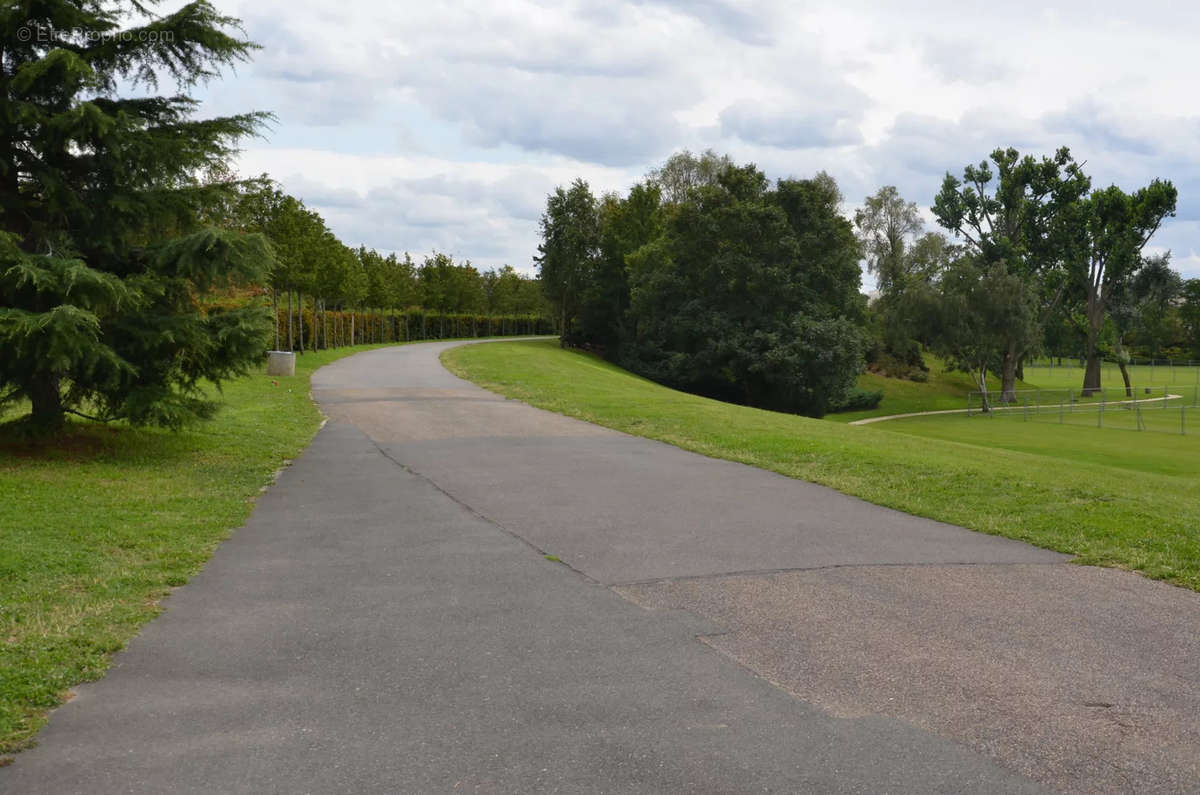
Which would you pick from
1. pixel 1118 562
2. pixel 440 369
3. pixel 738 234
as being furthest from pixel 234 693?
pixel 738 234

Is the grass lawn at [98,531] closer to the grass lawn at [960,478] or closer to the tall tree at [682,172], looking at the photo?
the grass lawn at [960,478]

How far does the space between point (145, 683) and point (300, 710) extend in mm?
964

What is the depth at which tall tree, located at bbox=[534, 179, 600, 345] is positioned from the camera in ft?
182

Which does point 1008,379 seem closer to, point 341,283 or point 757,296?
point 757,296

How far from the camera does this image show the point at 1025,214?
64.6 m

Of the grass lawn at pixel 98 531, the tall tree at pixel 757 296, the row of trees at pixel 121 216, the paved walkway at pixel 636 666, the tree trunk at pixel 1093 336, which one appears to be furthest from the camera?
the tree trunk at pixel 1093 336

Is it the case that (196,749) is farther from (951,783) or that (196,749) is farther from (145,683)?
(951,783)

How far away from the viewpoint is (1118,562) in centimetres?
744

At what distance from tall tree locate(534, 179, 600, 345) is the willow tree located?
142ft

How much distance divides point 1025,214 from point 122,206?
6484 centimetres

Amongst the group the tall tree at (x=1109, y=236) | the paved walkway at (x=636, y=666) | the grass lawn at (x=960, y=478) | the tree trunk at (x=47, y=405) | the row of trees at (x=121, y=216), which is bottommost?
the paved walkway at (x=636, y=666)

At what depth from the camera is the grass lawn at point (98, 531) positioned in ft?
16.3

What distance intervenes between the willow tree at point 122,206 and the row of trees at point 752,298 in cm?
3132

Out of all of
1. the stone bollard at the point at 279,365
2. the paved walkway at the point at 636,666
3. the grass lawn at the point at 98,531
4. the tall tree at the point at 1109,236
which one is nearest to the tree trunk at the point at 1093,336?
the tall tree at the point at 1109,236
